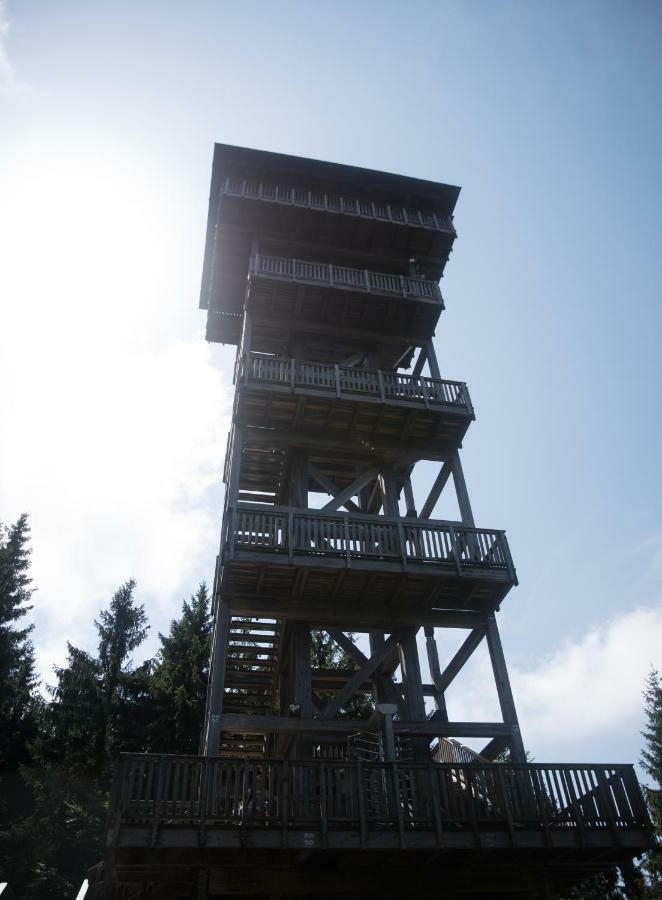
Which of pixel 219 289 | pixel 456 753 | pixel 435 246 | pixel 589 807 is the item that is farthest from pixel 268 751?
pixel 435 246

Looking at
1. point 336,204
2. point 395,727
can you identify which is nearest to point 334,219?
point 336,204

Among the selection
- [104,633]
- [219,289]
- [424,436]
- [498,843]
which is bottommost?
[498,843]

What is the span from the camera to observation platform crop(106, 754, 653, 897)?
9359mm

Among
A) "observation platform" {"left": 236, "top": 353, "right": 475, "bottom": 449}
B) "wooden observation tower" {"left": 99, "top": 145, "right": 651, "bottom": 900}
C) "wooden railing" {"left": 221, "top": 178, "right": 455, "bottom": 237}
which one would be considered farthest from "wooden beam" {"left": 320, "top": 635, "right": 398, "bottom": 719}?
"wooden railing" {"left": 221, "top": 178, "right": 455, "bottom": 237}

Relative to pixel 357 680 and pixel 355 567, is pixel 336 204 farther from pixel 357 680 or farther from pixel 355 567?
pixel 357 680

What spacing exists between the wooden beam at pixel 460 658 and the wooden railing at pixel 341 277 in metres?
10.3

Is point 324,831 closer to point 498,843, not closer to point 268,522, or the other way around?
point 498,843

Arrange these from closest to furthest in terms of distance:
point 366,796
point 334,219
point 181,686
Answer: point 366,796 < point 334,219 < point 181,686

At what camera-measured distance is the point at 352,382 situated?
17516 millimetres

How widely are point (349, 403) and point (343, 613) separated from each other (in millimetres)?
5458

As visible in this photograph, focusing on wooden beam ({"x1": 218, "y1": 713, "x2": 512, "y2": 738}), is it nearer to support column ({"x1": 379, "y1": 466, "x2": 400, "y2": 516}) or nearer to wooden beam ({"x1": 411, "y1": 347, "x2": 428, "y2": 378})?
support column ({"x1": 379, "y1": 466, "x2": 400, "y2": 516})

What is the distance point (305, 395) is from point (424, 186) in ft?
34.6

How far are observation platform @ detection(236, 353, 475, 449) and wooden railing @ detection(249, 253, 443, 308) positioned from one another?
10.6 ft

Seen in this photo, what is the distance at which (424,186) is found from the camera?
2281 centimetres
